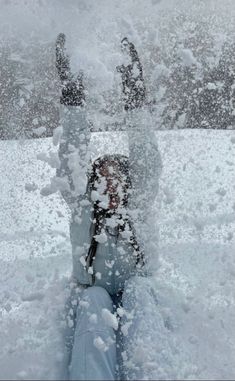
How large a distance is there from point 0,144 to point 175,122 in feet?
3.13

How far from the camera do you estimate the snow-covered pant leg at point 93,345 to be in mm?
839

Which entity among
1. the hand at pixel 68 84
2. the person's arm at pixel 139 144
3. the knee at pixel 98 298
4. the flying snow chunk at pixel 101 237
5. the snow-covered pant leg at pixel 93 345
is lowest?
the snow-covered pant leg at pixel 93 345

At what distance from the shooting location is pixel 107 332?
942 mm

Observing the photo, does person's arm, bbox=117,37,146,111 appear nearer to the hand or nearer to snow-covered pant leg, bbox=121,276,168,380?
the hand

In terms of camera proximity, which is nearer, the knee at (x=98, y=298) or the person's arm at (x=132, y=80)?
the knee at (x=98, y=298)

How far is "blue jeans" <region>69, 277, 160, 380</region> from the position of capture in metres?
0.85

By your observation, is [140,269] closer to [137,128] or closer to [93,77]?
[137,128]

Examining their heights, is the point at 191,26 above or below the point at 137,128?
above

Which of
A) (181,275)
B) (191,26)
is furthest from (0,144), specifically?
(181,275)

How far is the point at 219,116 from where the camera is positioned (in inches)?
95.0

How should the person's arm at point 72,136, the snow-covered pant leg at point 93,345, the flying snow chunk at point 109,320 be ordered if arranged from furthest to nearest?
the person's arm at point 72,136 → the flying snow chunk at point 109,320 → the snow-covered pant leg at point 93,345

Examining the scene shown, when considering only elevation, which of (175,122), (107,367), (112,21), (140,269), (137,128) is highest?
(112,21)

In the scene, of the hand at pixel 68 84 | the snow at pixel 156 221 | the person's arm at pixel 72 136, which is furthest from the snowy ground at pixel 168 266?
the hand at pixel 68 84

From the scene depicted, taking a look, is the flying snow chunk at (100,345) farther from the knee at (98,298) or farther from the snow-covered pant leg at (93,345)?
the knee at (98,298)
